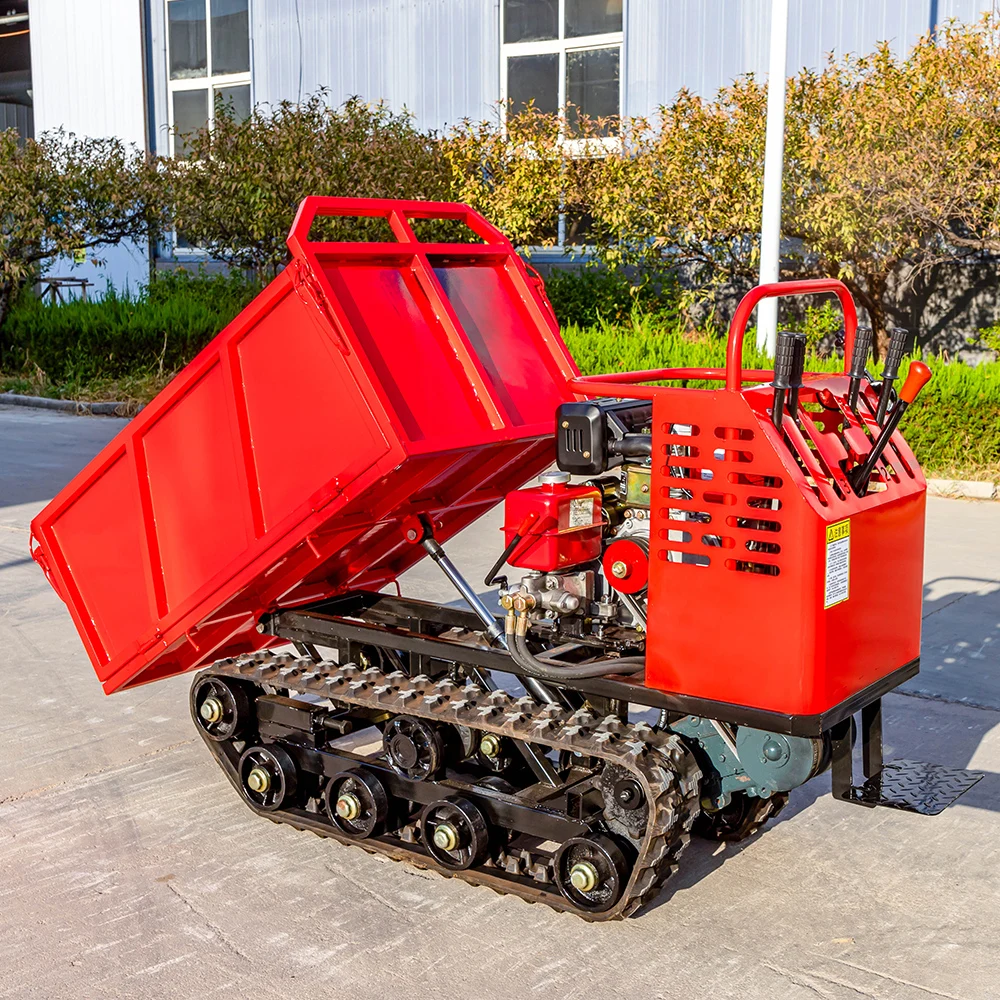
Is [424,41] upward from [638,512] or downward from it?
upward

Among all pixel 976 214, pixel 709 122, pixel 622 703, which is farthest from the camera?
pixel 709 122

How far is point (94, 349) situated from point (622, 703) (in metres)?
15.2

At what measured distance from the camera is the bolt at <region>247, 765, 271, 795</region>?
16.1 ft

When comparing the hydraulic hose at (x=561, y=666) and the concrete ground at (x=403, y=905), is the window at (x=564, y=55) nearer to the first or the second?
the concrete ground at (x=403, y=905)

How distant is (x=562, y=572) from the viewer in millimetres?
4465

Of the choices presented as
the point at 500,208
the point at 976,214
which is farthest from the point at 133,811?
the point at 500,208

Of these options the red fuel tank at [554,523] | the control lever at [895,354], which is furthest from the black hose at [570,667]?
the control lever at [895,354]

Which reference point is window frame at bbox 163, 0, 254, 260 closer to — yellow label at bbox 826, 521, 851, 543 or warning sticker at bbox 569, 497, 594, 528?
warning sticker at bbox 569, 497, 594, 528

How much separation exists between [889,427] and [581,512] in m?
1.01

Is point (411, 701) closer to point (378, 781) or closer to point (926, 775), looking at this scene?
point (378, 781)

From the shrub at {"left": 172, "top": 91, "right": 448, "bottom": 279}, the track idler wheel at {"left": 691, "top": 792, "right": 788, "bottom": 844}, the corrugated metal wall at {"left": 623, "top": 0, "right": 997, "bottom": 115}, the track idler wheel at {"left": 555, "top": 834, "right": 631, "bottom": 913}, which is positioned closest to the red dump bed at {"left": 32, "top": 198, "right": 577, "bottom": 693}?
the track idler wheel at {"left": 555, "top": 834, "right": 631, "bottom": 913}

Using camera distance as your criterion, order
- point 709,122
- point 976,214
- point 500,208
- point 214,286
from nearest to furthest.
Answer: point 976,214
point 709,122
point 500,208
point 214,286

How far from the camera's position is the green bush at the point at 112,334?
18.0m

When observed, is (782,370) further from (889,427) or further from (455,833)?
(455,833)
